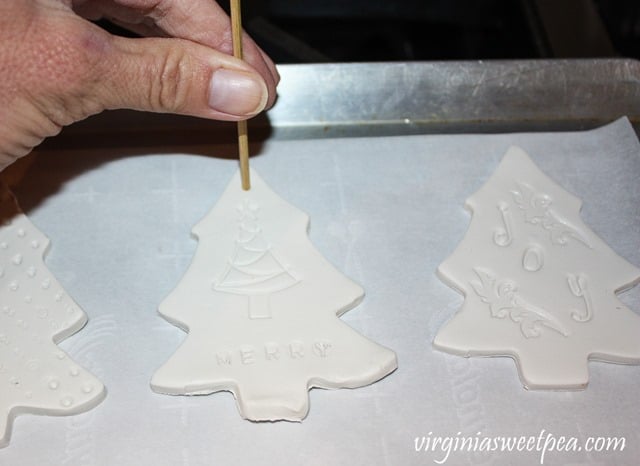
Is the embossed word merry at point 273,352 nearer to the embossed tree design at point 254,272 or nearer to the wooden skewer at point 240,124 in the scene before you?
the embossed tree design at point 254,272

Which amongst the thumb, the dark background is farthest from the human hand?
the dark background

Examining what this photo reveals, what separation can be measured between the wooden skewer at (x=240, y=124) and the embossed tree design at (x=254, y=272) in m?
0.07

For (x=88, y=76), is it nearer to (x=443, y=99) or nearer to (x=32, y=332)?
(x=32, y=332)

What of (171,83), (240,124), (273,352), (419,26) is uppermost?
(171,83)

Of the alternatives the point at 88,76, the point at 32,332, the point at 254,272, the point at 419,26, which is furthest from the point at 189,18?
the point at 419,26

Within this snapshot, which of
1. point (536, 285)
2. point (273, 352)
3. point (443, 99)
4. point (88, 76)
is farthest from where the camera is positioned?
point (443, 99)

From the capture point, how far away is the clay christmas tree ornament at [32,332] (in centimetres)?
129

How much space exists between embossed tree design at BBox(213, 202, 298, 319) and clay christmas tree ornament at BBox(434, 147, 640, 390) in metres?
0.29

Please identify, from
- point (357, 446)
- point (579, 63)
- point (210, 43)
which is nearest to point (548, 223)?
point (579, 63)

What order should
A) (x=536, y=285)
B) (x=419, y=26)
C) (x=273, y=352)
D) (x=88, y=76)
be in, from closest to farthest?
(x=88, y=76), (x=273, y=352), (x=536, y=285), (x=419, y=26)

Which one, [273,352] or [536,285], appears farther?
[536,285]

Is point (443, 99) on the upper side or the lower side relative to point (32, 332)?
upper

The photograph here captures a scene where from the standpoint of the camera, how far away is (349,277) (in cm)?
148

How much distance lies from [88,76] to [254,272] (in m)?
0.45
